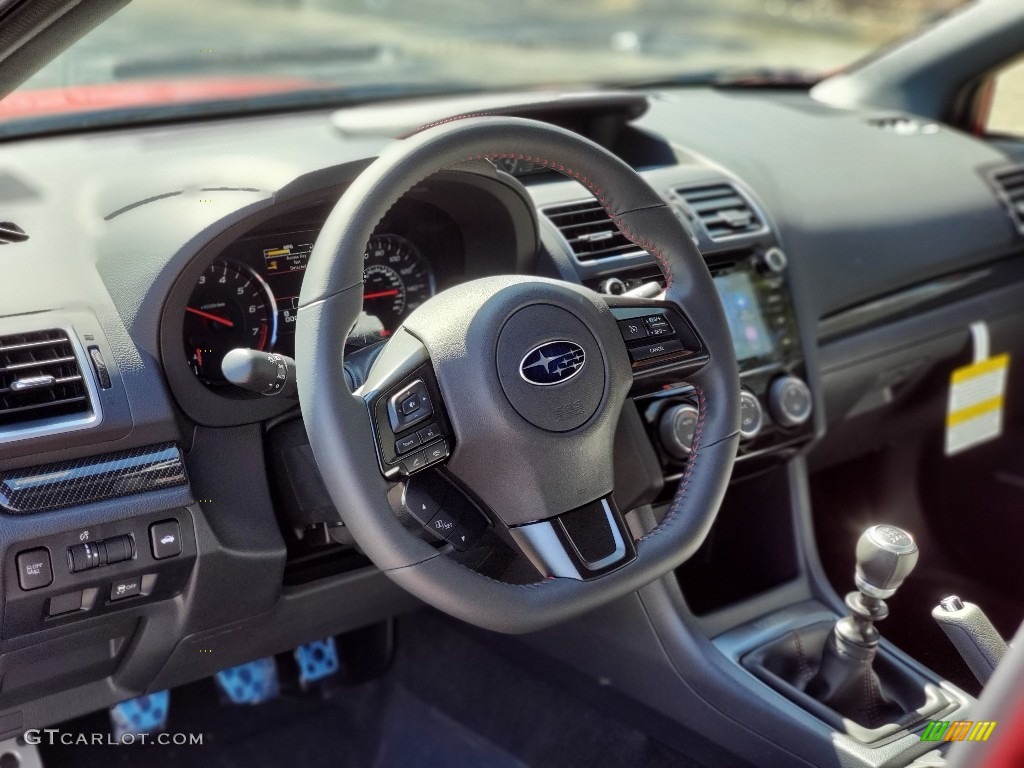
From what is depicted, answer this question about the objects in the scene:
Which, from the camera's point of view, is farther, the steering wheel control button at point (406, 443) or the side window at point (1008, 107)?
the side window at point (1008, 107)

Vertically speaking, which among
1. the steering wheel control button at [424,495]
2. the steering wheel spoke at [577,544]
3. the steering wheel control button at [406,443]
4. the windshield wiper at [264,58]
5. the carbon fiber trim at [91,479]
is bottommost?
the steering wheel spoke at [577,544]

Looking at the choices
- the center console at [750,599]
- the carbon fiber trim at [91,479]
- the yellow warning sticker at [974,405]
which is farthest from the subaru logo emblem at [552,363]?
the yellow warning sticker at [974,405]

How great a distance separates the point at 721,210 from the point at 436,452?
3.52ft

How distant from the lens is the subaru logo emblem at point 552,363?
1.43 m

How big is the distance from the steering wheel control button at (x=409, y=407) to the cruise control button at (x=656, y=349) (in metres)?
0.32

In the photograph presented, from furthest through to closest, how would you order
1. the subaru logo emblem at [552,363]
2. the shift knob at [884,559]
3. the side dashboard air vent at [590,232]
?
the side dashboard air vent at [590,232] → the shift knob at [884,559] → the subaru logo emblem at [552,363]

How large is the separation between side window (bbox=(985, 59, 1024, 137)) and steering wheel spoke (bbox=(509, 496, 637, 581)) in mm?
2339

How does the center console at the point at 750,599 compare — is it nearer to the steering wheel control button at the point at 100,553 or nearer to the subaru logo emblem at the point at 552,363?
the subaru logo emblem at the point at 552,363

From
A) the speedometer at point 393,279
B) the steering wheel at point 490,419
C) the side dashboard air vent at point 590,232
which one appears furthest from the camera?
the side dashboard air vent at point 590,232

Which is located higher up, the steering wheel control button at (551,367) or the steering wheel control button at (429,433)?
the steering wheel control button at (551,367)

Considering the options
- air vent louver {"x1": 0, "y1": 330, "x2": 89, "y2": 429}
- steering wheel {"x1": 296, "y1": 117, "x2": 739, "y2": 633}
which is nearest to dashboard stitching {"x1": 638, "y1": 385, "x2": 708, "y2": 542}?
steering wheel {"x1": 296, "y1": 117, "x2": 739, "y2": 633}

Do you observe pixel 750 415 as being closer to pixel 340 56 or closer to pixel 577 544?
pixel 577 544

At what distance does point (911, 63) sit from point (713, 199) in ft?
4.17

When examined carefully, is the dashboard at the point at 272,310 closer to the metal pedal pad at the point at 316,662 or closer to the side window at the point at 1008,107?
the metal pedal pad at the point at 316,662
